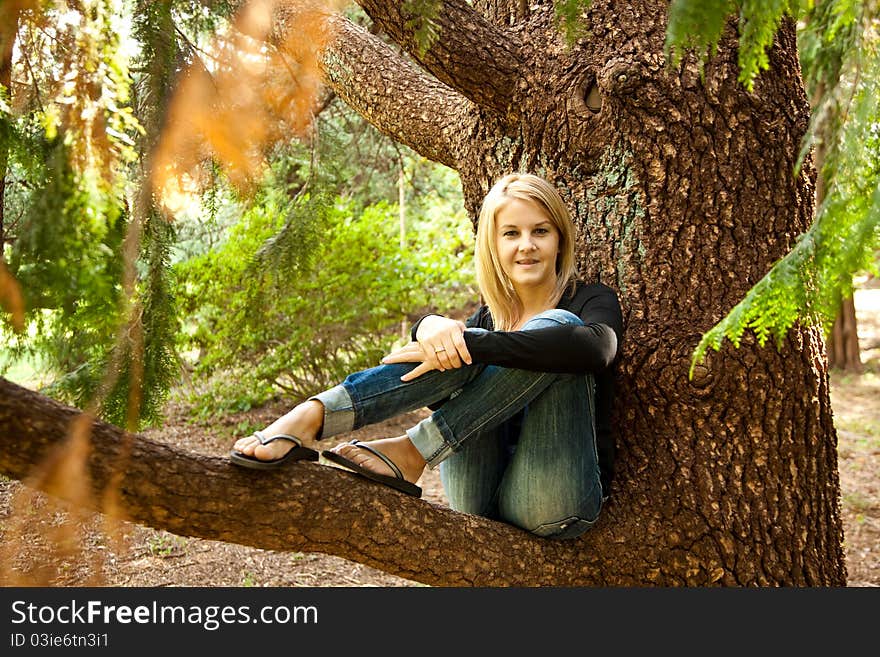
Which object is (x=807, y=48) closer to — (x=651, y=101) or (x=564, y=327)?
(x=651, y=101)

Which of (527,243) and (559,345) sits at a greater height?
(527,243)

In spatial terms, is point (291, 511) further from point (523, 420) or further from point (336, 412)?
point (523, 420)

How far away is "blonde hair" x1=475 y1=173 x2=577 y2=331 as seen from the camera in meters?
2.15

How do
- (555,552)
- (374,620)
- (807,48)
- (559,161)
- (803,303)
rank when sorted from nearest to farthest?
(803,303), (374,620), (555,552), (559,161), (807,48)

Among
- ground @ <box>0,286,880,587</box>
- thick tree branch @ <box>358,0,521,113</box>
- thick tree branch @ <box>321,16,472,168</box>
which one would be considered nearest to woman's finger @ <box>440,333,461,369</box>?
thick tree branch @ <box>358,0,521,113</box>

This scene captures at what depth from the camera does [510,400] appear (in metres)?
1.88

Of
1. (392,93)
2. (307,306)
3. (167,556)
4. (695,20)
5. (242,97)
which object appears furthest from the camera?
(307,306)

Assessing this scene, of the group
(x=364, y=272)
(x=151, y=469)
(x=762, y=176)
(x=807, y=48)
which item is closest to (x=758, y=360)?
(x=762, y=176)

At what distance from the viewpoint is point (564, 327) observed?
1842mm

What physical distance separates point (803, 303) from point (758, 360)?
40.4 inches

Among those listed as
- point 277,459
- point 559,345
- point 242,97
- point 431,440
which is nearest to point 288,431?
point 277,459

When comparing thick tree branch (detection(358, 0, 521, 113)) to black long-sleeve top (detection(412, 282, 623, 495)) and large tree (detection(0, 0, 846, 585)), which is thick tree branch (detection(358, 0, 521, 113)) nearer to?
large tree (detection(0, 0, 846, 585))

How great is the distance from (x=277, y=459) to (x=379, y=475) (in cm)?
31

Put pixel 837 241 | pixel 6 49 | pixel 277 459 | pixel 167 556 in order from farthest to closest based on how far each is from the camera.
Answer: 1. pixel 167 556
2. pixel 277 459
3. pixel 6 49
4. pixel 837 241
